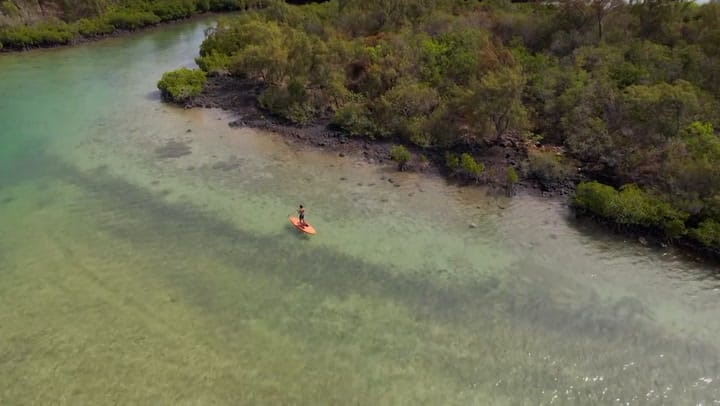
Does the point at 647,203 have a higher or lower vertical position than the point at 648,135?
lower

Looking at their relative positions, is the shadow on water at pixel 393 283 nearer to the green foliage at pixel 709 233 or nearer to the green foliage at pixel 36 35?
Answer: the green foliage at pixel 709 233

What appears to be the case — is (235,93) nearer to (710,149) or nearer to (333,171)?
(333,171)

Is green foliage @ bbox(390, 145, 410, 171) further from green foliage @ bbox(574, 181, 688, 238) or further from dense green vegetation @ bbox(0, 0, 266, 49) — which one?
dense green vegetation @ bbox(0, 0, 266, 49)

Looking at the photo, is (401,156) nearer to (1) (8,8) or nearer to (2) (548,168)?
(2) (548,168)

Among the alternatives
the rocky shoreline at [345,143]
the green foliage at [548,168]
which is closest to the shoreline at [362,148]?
the rocky shoreline at [345,143]

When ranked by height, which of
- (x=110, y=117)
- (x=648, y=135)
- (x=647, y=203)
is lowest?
(x=110, y=117)

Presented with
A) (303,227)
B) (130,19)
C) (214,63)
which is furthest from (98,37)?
(303,227)

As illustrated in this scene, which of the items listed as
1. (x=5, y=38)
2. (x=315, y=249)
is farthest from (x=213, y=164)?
(x=5, y=38)
